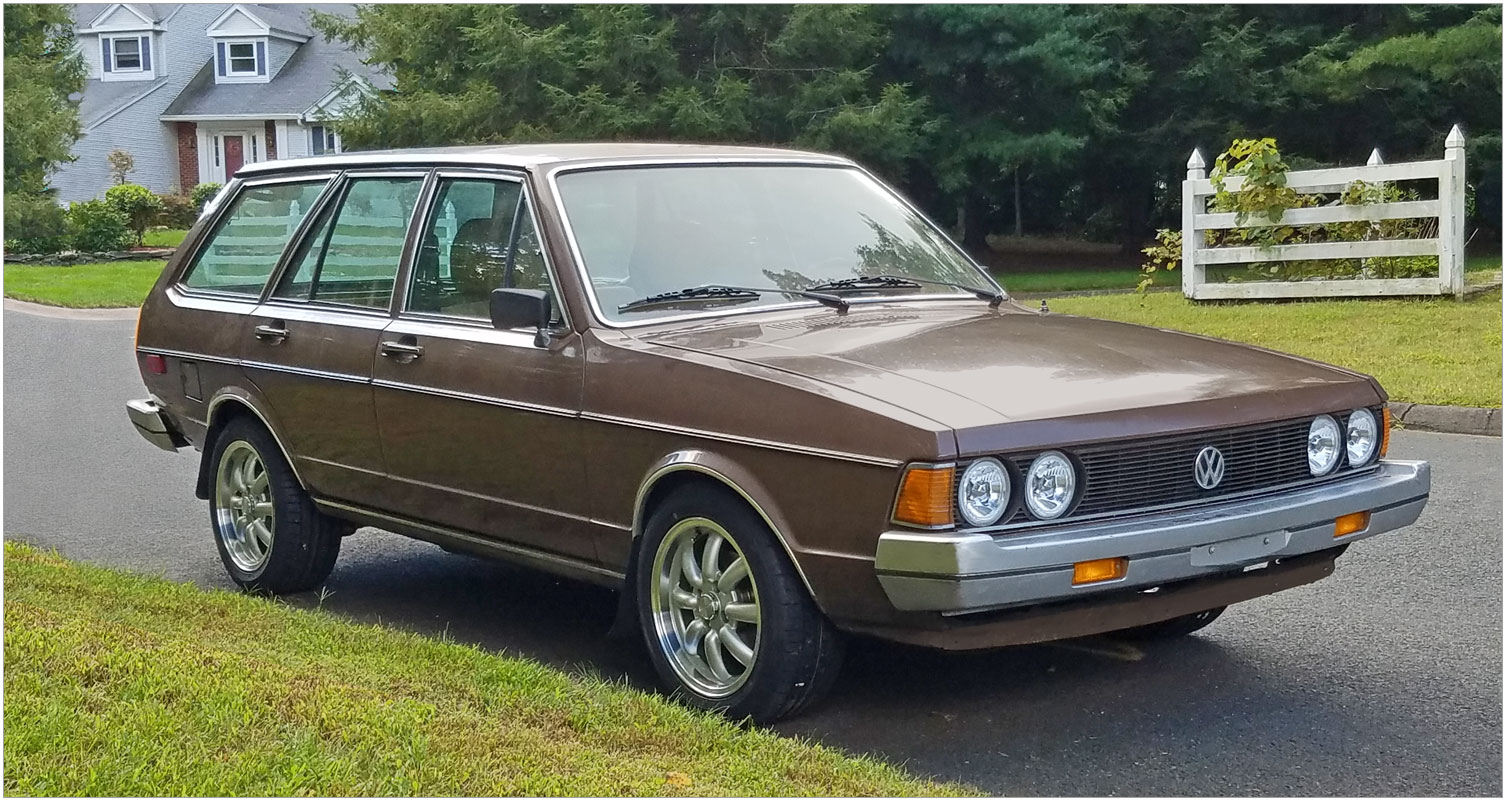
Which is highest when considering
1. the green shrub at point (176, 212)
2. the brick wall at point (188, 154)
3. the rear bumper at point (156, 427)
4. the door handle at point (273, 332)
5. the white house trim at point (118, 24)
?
the white house trim at point (118, 24)

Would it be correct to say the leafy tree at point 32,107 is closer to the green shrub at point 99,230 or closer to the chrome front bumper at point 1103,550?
the green shrub at point 99,230

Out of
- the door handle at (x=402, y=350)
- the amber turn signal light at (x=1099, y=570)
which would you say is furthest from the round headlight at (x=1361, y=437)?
the door handle at (x=402, y=350)

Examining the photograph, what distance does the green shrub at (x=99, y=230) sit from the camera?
36.5 metres

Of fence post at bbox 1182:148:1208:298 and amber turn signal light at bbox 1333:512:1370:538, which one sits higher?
fence post at bbox 1182:148:1208:298

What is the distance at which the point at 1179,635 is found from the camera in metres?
5.66

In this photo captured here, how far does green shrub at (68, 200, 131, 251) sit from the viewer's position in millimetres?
36500

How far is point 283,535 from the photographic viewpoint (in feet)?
21.4

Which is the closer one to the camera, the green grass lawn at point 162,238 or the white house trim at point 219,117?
the green grass lawn at point 162,238

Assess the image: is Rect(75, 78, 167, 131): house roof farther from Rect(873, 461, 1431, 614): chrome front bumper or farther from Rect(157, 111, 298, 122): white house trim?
Rect(873, 461, 1431, 614): chrome front bumper

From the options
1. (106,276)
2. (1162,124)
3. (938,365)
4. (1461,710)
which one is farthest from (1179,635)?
(1162,124)

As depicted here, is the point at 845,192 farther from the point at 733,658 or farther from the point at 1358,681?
the point at 1358,681

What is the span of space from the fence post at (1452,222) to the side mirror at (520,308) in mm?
12801

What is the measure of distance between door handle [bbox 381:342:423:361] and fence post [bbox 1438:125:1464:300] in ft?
41.4

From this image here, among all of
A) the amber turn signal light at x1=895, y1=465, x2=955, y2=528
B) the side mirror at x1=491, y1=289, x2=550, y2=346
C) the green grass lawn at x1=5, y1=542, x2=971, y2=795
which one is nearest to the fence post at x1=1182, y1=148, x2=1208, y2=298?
the side mirror at x1=491, y1=289, x2=550, y2=346
